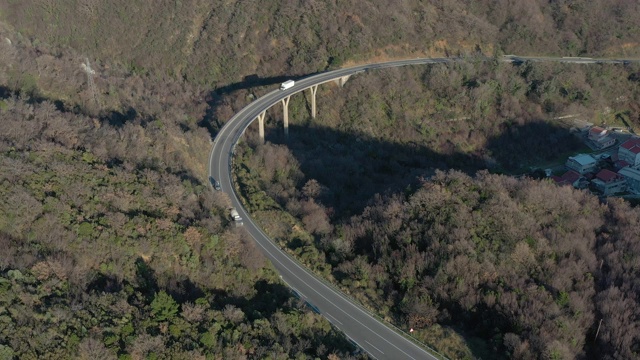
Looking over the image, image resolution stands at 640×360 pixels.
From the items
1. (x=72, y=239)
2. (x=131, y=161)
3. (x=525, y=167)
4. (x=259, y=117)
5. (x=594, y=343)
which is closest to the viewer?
(x=72, y=239)

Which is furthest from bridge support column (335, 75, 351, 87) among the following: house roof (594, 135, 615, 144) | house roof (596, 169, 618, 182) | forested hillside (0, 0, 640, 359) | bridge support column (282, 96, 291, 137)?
house roof (594, 135, 615, 144)

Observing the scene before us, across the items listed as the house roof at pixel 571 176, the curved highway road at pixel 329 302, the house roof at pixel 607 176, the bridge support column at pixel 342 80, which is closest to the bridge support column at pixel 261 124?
the curved highway road at pixel 329 302

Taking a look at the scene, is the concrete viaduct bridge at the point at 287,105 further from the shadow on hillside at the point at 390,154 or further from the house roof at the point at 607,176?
the house roof at the point at 607,176

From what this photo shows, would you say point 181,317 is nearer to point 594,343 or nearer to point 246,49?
point 594,343

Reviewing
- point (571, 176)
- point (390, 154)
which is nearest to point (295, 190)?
point (390, 154)

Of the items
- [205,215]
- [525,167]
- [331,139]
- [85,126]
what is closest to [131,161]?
[85,126]

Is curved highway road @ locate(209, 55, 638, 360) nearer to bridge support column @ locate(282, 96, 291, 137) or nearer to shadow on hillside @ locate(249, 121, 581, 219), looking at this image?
shadow on hillside @ locate(249, 121, 581, 219)
